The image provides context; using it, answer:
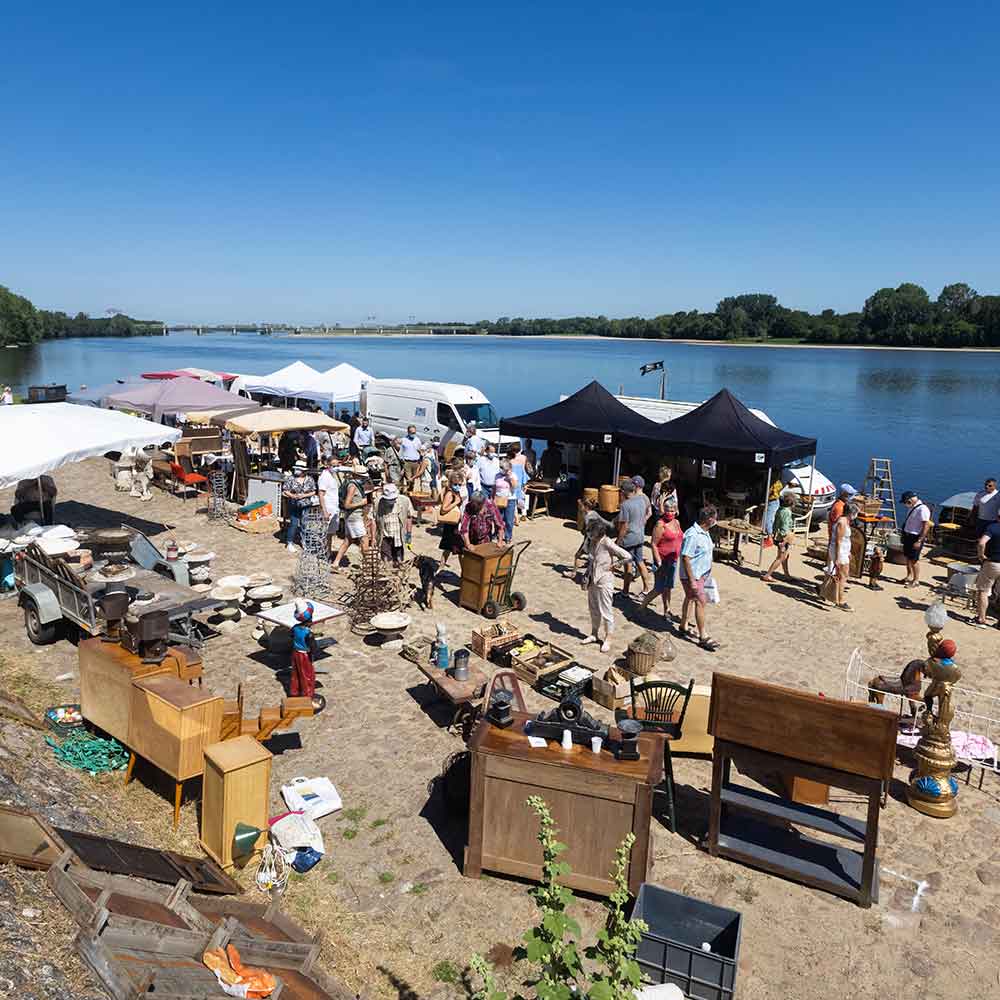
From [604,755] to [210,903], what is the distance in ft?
8.63

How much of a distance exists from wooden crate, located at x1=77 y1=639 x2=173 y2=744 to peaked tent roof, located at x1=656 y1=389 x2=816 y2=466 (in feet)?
36.1

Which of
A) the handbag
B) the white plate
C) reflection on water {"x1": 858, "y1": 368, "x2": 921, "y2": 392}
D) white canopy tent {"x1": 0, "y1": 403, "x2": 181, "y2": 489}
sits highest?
reflection on water {"x1": 858, "y1": 368, "x2": 921, "y2": 392}

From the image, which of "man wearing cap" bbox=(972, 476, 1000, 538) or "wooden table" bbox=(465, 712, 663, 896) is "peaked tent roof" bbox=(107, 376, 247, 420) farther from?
"man wearing cap" bbox=(972, 476, 1000, 538)

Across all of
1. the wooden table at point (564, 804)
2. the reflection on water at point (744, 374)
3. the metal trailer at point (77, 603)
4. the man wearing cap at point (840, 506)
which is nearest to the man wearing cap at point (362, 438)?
the metal trailer at point (77, 603)

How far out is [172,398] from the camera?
19219mm

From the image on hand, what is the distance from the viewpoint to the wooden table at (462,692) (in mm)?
7086

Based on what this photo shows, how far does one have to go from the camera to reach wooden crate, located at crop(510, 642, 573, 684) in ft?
27.9

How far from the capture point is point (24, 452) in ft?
38.0

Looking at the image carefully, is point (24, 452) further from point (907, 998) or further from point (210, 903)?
point (907, 998)

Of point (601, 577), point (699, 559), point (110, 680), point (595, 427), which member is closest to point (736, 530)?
point (595, 427)

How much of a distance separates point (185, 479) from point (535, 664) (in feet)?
38.0

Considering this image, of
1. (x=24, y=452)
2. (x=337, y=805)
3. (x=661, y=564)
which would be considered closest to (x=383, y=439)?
(x=24, y=452)

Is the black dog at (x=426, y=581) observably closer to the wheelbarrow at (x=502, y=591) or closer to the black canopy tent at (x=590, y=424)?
the wheelbarrow at (x=502, y=591)

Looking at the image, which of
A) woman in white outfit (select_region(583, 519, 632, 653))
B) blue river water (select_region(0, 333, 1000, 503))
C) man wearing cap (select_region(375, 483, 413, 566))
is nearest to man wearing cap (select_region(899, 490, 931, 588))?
woman in white outfit (select_region(583, 519, 632, 653))
